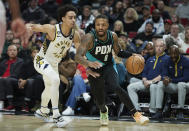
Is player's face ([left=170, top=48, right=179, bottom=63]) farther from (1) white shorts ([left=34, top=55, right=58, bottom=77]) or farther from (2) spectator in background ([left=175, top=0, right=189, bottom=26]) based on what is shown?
(2) spectator in background ([left=175, top=0, right=189, bottom=26])

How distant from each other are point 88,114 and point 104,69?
2.85 meters

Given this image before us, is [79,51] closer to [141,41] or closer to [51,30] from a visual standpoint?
[51,30]

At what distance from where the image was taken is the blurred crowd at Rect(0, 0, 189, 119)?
827 cm

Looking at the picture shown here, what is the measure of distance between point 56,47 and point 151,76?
274 cm

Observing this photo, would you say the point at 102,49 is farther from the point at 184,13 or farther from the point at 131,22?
the point at 184,13

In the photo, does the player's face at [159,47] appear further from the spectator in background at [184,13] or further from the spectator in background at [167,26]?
the spectator in background at [184,13]

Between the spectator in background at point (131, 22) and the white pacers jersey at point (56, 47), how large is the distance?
4674mm

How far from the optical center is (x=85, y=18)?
11672 millimetres

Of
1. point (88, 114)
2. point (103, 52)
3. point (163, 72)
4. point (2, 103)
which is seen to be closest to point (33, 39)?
point (2, 103)

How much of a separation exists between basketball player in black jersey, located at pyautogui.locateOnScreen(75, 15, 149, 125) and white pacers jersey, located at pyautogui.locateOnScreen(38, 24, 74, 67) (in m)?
0.45

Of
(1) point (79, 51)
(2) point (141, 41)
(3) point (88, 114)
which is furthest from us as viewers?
(2) point (141, 41)

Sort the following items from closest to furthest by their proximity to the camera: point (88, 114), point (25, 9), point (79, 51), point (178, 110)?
point (79, 51) < point (178, 110) < point (88, 114) < point (25, 9)

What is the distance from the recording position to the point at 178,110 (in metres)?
8.28

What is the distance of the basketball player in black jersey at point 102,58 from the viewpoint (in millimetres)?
6238
